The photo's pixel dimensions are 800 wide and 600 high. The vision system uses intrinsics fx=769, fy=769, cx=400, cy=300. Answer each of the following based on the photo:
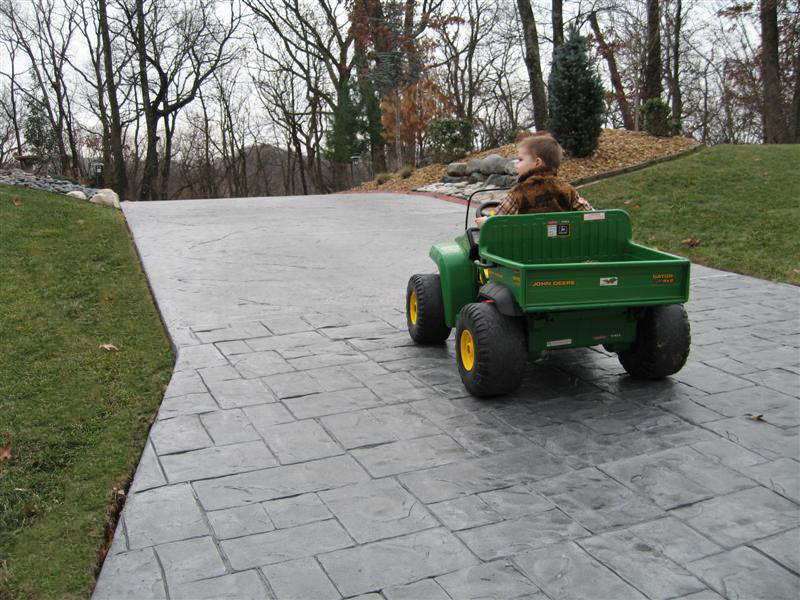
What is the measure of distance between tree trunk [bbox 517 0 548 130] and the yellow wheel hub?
1331cm

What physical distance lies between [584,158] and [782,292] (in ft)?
26.5

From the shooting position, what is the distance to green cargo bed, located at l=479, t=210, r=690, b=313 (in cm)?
418

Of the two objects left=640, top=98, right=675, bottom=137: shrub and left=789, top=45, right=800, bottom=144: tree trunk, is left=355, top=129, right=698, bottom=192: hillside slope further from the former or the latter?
left=789, top=45, right=800, bottom=144: tree trunk

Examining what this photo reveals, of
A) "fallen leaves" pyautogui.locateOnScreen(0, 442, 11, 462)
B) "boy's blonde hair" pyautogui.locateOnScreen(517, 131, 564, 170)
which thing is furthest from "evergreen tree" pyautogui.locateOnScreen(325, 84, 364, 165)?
"fallen leaves" pyautogui.locateOnScreen(0, 442, 11, 462)

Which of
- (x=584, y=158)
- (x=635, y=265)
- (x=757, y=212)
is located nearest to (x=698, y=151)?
(x=584, y=158)

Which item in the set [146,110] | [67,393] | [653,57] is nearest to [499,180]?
[653,57]

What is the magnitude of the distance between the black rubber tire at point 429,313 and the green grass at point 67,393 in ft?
5.97

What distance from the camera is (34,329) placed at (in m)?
6.00

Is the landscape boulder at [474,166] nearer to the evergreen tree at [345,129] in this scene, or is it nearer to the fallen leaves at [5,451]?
the fallen leaves at [5,451]

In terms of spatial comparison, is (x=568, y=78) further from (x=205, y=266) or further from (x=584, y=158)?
(x=205, y=266)

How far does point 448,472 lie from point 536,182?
2084 mm

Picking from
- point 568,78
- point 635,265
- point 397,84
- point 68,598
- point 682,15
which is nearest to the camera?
point 68,598

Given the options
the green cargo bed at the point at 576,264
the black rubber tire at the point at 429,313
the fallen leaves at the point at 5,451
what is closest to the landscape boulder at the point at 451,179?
the black rubber tire at the point at 429,313

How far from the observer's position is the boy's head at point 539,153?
4.83 meters
